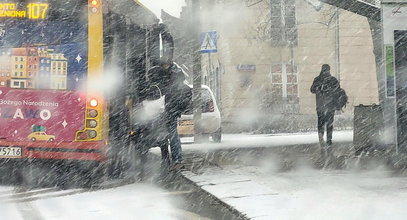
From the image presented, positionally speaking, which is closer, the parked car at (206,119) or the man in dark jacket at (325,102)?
the man in dark jacket at (325,102)

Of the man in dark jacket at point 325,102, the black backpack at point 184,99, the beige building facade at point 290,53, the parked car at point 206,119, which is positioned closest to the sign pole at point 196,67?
the parked car at point 206,119

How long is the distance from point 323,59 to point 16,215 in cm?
2214

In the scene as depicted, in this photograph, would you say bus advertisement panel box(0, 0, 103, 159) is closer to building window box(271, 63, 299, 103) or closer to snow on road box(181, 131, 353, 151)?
snow on road box(181, 131, 353, 151)

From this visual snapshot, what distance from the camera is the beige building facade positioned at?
2620 cm

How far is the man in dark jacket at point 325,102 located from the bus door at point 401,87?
2.69 m

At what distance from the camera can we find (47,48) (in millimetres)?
7938

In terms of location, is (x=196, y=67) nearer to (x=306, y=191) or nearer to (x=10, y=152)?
(x=10, y=152)

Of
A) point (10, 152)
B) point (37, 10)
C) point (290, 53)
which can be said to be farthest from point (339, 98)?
point (290, 53)

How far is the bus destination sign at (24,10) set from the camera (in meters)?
8.07

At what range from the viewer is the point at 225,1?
2686 cm

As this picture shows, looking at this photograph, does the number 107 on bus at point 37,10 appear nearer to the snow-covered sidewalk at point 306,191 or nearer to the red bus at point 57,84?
the red bus at point 57,84

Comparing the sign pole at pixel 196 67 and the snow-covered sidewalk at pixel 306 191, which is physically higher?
the sign pole at pixel 196 67

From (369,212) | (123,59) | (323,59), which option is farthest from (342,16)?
(369,212)

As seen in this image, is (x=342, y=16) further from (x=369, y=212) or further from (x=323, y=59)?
(x=369, y=212)
